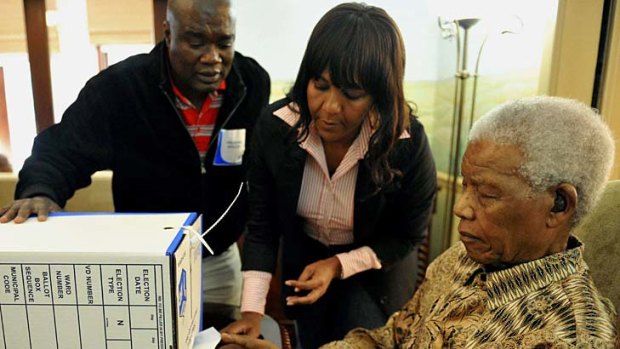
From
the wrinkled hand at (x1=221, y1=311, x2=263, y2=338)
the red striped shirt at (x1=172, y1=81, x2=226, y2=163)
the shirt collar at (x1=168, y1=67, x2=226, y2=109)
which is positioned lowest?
the wrinkled hand at (x1=221, y1=311, x2=263, y2=338)

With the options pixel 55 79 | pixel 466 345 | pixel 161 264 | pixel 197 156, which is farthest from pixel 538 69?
pixel 55 79

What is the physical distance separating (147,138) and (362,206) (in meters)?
0.69

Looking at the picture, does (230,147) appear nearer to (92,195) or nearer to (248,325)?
(248,325)

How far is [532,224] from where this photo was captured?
79 centimetres

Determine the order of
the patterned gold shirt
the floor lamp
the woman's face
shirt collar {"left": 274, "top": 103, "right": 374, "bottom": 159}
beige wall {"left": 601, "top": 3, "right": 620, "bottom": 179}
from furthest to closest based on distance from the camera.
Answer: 1. the floor lamp
2. beige wall {"left": 601, "top": 3, "right": 620, "bottom": 179}
3. shirt collar {"left": 274, "top": 103, "right": 374, "bottom": 159}
4. the woman's face
5. the patterned gold shirt

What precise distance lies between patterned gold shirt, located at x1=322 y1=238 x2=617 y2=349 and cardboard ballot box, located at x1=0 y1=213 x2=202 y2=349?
1.63 feet

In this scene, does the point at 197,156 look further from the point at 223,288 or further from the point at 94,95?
the point at 223,288

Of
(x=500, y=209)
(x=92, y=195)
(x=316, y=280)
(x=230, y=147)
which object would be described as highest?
(x=500, y=209)

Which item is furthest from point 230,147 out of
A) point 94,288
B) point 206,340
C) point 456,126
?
point 456,126

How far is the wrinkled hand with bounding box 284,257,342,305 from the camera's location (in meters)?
1.17

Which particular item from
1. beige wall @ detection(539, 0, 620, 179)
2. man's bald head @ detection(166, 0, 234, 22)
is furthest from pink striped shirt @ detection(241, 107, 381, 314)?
beige wall @ detection(539, 0, 620, 179)

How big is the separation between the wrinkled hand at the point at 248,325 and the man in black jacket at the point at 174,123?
428 mm

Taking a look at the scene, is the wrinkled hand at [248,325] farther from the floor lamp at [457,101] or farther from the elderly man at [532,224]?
the floor lamp at [457,101]

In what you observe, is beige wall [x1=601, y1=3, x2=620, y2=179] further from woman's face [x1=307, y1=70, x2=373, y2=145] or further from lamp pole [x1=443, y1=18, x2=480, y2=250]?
woman's face [x1=307, y1=70, x2=373, y2=145]
